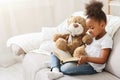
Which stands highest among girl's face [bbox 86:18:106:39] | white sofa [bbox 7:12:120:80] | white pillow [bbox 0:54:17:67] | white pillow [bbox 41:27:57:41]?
girl's face [bbox 86:18:106:39]

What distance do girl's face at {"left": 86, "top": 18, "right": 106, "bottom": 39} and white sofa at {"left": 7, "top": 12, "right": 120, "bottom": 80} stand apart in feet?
0.37

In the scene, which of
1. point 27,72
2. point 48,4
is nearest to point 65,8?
point 48,4

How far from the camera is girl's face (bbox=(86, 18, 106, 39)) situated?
1.59m

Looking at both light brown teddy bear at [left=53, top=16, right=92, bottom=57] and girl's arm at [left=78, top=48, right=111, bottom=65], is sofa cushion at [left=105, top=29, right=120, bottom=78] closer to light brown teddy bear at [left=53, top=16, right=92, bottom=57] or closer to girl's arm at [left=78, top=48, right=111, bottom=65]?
girl's arm at [left=78, top=48, right=111, bottom=65]

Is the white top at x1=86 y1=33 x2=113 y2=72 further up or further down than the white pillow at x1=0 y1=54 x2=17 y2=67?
further up

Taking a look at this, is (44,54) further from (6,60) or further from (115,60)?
(6,60)

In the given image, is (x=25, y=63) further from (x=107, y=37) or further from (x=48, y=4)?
(x=48, y=4)

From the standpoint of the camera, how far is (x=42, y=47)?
6.83 feet

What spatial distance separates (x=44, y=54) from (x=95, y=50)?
0.57 meters

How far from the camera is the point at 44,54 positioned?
200 centimetres

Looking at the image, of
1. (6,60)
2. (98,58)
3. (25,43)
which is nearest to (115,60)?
(98,58)

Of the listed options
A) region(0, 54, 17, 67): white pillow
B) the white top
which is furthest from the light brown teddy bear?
region(0, 54, 17, 67): white pillow

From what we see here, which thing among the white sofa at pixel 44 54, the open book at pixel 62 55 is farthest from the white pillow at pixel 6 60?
the open book at pixel 62 55

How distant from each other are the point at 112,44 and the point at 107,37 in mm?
71
